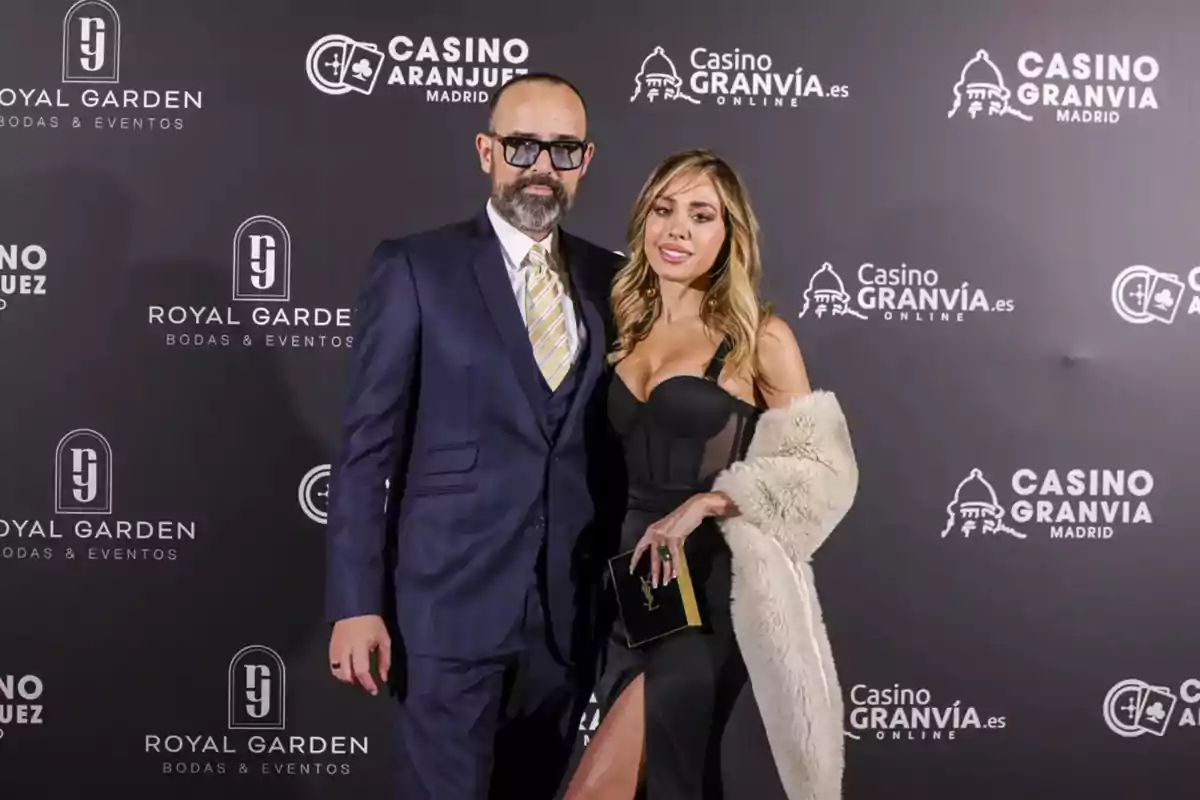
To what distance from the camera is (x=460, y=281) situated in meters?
2.29

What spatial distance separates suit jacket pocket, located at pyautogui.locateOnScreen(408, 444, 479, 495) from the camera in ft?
7.45

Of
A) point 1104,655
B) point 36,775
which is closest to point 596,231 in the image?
point 1104,655

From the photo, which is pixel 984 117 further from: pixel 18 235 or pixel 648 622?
pixel 18 235

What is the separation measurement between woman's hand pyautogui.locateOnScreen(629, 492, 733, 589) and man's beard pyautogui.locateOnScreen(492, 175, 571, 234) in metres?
0.66

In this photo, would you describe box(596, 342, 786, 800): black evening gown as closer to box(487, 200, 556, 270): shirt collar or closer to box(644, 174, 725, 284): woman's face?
box(644, 174, 725, 284): woman's face

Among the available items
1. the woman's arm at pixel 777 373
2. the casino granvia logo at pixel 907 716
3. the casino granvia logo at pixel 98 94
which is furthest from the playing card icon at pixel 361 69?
the casino granvia logo at pixel 907 716

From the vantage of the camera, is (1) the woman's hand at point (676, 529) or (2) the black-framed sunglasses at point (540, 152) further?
(2) the black-framed sunglasses at point (540, 152)

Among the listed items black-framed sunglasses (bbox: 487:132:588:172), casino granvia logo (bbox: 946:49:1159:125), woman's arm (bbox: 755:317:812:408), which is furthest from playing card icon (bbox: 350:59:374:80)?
casino granvia logo (bbox: 946:49:1159:125)

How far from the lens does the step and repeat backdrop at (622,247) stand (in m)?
Answer: 2.81

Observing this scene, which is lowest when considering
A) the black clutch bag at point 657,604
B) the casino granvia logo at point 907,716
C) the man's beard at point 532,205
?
the casino granvia logo at point 907,716

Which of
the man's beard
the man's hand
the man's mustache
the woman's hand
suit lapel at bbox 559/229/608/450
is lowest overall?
the man's hand

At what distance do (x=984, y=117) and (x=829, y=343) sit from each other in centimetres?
73

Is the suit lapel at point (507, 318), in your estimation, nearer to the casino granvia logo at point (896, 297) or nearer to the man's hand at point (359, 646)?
the man's hand at point (359, 646)

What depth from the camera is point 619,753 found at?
226 cm
